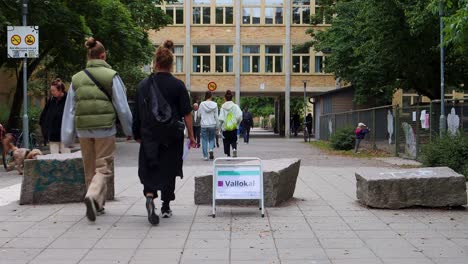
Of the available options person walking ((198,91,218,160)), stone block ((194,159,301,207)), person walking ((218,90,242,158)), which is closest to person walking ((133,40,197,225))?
stone block ((194,159,301,207))

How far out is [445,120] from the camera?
50.9 ft

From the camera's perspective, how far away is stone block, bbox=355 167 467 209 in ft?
26.3

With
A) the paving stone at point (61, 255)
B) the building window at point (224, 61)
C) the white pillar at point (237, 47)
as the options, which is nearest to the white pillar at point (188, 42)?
the building window at point (224, 61)

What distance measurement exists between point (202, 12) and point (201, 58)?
11.9ft

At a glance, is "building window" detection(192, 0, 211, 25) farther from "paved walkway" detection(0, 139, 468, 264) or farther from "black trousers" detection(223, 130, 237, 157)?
"paved walkway" detection(0, 139, 468, 264)

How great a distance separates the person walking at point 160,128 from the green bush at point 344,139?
18.0 metres

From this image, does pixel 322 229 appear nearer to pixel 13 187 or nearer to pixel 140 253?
pixel 140 253

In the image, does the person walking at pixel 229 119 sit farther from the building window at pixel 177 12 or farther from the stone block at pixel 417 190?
the building window at pixel 177 12

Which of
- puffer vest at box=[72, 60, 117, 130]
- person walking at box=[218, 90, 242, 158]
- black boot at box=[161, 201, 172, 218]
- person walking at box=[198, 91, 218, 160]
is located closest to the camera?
puffer vest at box=[72, 60, 117, 130]

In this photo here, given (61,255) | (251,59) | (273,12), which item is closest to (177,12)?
(251,59)

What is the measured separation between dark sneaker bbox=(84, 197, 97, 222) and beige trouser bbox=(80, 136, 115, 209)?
0.13 m

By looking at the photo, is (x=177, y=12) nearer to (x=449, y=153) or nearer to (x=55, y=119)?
(x=449, y=153)

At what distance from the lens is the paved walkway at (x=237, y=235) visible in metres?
5.56

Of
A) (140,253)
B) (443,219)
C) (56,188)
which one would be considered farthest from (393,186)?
(56,188)
